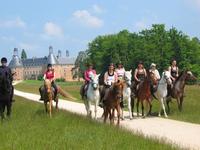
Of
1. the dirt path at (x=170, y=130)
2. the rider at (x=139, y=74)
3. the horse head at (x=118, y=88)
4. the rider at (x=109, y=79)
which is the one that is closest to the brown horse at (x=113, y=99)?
the horse head at (x=118, y=88)

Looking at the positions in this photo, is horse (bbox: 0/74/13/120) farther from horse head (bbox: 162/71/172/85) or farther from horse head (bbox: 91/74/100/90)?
horse head (bbox: 162/71/172/85)

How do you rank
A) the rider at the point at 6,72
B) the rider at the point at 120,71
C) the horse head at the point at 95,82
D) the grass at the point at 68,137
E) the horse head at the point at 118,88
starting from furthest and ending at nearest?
1. the rider at the point at 120,71
2. the horse head at the point at 95,82
3. the rider at the point at 6,72
4. the horse head at the point at 118,88
5. the grass at the point at 68,137

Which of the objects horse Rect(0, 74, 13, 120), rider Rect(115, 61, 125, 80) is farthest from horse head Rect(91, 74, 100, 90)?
horse Rect(0, 74, 13, 120)

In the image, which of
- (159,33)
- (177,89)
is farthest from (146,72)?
(159,33)

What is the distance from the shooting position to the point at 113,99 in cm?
1923

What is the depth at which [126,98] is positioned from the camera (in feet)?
77.2

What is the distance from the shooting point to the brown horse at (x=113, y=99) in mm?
18766

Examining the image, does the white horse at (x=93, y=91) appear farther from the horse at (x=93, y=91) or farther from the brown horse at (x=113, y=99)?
the brown horse at (x=113, y=99)

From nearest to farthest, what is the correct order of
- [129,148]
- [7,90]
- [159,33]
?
1. [129,148]
2. [7,90]
3. [159,33]

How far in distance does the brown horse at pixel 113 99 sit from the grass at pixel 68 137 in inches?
39.7

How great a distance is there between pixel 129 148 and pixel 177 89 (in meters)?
14.0

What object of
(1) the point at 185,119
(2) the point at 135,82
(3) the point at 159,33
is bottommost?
(1) the point at 185,119

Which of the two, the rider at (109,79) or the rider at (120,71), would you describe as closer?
the rider at (109,79)

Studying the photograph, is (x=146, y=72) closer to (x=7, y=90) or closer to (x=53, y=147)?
(x=7, y=90)
